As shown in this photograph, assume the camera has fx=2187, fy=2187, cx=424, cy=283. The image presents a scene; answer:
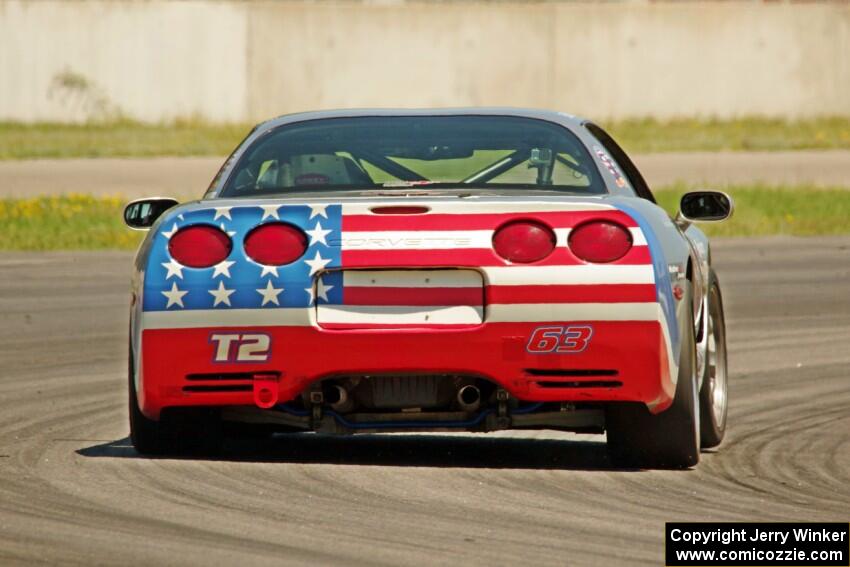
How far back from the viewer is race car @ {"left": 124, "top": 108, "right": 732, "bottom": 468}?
6844 mm

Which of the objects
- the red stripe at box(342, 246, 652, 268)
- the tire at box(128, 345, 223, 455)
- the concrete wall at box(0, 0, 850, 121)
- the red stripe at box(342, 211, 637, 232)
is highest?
the concrete wall at box(0, 0, 850, 121)

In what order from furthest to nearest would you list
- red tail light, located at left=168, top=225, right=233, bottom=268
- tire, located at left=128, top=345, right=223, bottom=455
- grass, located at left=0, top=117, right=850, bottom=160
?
grass, located at left=0, top=117, right=850, bottom=160
tire, located at left=128, top=345, right=223, bottom=455
red tail light, located at left=168, top=225, right=233, bottom=268

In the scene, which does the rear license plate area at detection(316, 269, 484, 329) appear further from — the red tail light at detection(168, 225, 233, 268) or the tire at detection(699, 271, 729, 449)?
the tire at detection(699, 271, 729, 449)

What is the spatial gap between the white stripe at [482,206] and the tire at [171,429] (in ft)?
3.38

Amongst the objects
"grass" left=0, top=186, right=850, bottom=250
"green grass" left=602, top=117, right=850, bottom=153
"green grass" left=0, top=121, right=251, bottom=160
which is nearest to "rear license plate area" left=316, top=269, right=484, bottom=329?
"grass" left=0, top=186, right=850, bottom=250

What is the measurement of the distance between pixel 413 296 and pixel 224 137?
30325mm

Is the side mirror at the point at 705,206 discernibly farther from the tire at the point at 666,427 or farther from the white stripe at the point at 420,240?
the white stripe at the point at 420,240

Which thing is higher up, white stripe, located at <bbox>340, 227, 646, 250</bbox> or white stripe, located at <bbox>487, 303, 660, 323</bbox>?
white stripe, located at <bbox>340, 227, 646, 250</bbox>

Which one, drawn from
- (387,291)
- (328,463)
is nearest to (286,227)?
(387,291)

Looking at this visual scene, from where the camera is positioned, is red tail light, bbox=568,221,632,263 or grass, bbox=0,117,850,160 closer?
red tail light, bbox=568,221,632,263

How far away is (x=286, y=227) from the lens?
6930 mm

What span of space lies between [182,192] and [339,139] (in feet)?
64.8

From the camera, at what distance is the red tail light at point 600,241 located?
688cm

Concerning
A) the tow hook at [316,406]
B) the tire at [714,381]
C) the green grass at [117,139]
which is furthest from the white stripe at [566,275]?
the green grass at [117,139]
